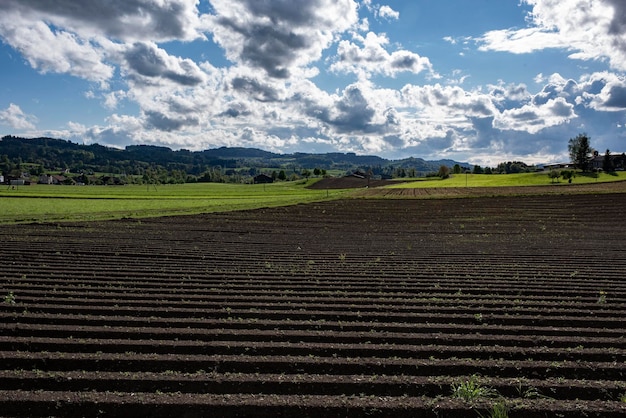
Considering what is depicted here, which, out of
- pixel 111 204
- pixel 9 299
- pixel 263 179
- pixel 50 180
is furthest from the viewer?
pixel 263 179

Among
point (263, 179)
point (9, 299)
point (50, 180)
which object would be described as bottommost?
point (9, 299)

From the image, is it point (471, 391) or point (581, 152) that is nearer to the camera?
point (471, 391)

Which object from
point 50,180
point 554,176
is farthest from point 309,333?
point 50,180

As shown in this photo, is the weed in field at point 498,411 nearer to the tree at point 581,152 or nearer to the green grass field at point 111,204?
the green grass field at point 111,204

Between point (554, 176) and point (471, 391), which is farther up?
point (554, 176)

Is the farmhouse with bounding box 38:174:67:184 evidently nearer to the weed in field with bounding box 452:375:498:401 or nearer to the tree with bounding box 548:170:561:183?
the tree with bounding box 548:170:561:183

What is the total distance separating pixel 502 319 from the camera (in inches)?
391

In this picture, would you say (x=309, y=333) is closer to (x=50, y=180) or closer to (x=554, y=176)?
(x=554, y=176)

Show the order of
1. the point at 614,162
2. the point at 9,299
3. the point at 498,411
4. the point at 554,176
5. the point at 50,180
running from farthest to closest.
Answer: the point at 50,180 → the point at 614,162 → the point at 554,176 → the point at 9,299 → the point at 498,411

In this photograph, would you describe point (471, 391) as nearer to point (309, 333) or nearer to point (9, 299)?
point (309, 333)

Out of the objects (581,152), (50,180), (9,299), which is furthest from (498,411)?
(50,180)

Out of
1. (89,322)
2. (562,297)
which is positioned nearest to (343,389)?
(89,322)

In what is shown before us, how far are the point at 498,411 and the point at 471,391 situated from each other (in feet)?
2.34

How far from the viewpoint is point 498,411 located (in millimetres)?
5531
